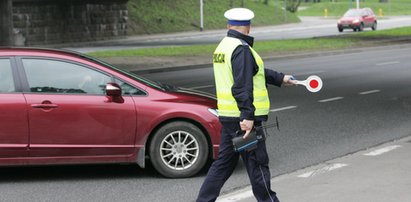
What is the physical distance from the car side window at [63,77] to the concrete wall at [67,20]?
29498 millimetres

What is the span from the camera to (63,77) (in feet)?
24.7

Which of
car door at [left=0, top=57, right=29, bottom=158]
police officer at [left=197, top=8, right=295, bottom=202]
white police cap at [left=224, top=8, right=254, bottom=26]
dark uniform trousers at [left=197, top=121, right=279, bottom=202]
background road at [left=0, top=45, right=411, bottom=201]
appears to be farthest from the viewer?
car door at [left=0, top=57, right=29, bottom=158]

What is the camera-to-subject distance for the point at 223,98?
5457mm

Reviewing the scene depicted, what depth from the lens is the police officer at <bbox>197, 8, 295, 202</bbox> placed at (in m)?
5.25

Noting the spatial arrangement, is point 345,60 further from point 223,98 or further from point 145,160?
point 223,98

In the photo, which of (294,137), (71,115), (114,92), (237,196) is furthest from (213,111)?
(294,137)

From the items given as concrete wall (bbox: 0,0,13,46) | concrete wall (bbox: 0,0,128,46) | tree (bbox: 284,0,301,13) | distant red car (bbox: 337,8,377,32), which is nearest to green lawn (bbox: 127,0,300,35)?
concrete wall (bbox: 0,0,128,46)

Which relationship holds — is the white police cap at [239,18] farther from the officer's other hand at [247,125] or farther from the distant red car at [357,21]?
the distant red car at [357,21]

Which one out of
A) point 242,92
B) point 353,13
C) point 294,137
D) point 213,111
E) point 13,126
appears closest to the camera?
point 242,92

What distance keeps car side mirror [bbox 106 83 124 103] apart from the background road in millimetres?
846

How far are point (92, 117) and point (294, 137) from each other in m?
3.69

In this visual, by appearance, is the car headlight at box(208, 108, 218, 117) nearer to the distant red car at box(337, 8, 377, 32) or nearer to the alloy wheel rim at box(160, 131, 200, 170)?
the alloy wheel rim at box(160, 131, 200, 170)

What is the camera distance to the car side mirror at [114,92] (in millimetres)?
7332

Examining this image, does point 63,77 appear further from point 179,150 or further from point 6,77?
point 179,150
